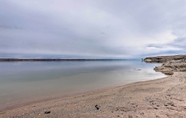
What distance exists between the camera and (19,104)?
7824 millimetres

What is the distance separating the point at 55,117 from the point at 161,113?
15.5 ft

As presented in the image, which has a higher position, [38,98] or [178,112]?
[178,112]

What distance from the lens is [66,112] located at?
574cm

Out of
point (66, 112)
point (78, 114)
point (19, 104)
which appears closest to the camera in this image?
point (78, 114)

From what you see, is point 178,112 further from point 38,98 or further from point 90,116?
point 38,98

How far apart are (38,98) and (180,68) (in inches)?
1142

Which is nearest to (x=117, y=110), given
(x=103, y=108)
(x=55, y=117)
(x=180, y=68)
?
(x=103, y=108)

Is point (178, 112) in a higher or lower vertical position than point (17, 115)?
higher

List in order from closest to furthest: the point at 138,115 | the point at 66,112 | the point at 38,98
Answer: the point at 138,115 < the point at 66,112 < the point at 38,98

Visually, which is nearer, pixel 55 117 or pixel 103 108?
pixel 55 117

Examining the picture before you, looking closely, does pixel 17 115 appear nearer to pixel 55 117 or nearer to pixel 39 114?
pixel 39 114

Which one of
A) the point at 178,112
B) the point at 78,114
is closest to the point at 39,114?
the point at 78,114

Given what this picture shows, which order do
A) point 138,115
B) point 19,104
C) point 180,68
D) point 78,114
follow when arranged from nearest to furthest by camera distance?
point 138,115
point 78,114
point 19,104
point 180,68

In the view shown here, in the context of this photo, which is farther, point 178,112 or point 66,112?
point 66,112
